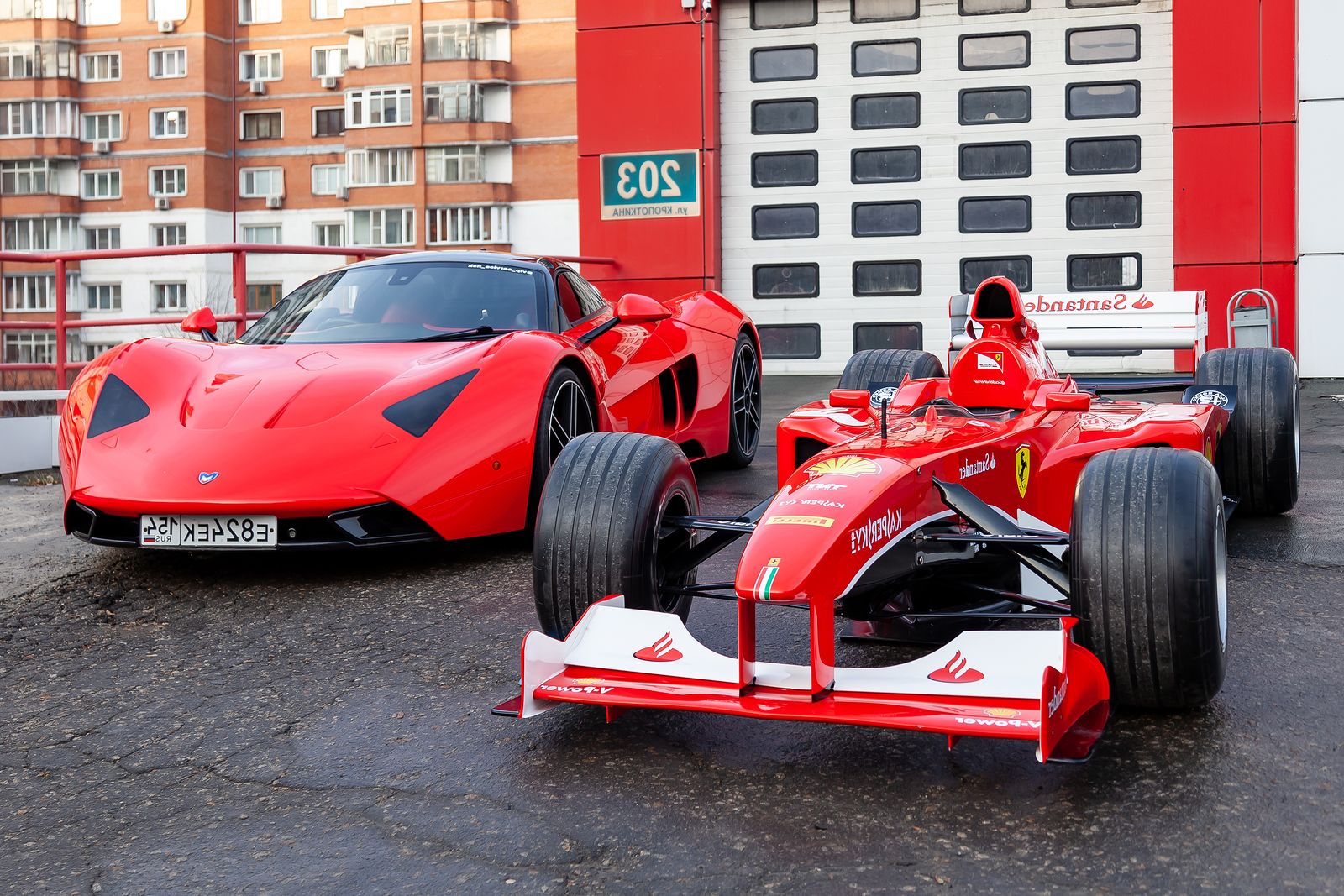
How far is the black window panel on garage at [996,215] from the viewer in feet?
43.4

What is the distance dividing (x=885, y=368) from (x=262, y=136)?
6431 cm

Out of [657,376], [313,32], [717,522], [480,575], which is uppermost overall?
[313,32]

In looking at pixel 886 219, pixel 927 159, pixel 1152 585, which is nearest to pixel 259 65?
pixel 886 219

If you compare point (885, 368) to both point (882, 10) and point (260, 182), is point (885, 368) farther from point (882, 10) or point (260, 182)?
point (260, 182)

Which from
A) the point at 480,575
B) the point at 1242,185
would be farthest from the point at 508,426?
the point at 1242,185

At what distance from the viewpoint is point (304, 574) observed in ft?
16.4

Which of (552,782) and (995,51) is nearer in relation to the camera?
(552,782)

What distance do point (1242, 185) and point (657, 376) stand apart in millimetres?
8172

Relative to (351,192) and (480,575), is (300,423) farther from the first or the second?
(351,192)

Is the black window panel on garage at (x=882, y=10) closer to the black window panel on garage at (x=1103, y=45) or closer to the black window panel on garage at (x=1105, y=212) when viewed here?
the black window panel on garage at (x=1103, y=45)

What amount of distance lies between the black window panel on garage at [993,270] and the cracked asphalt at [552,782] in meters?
9.20

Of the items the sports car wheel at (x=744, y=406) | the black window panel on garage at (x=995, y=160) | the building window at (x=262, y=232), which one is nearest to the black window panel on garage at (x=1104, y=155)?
the black window panel on garage at (x=995, y=160)

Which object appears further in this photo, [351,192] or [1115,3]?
[351,192]

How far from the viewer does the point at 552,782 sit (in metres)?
2.85
